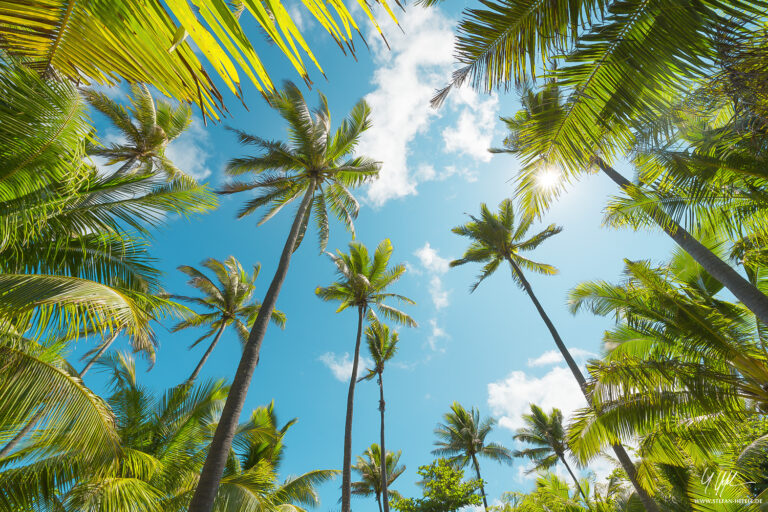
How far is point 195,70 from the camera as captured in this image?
0.90 meters

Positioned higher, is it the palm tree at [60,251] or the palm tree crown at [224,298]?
the palm tree crown at [224,298]

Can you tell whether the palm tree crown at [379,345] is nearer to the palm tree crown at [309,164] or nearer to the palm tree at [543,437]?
the palm tree crown at [309,164]

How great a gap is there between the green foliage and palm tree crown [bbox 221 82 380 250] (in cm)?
927

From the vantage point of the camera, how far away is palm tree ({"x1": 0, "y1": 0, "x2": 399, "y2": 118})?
753 mm

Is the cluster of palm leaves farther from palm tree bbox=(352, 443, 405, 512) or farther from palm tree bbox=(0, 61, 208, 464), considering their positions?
palm tree bbox=(352, 443, 405, 512)

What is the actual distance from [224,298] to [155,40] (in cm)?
1870

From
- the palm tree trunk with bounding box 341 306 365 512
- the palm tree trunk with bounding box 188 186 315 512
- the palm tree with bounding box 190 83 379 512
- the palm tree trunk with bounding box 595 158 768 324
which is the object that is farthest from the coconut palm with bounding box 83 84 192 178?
the palm tree trunk with bounding box 595 158 768 324

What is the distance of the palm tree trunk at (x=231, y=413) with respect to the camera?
205 inches

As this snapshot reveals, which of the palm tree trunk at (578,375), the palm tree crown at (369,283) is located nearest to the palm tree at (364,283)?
the palm tree crown at (369,283)

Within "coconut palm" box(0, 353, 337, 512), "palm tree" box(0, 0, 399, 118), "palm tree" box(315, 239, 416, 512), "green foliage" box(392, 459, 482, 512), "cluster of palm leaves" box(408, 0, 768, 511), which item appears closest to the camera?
"palm tree" box(0, 0, 399, 118)

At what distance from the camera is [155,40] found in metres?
0.93

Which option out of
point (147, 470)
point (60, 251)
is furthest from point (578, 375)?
point (60, 251)

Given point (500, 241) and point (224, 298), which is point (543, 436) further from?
point (224, 298)

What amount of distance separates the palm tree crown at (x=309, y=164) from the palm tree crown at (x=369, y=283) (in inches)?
152
